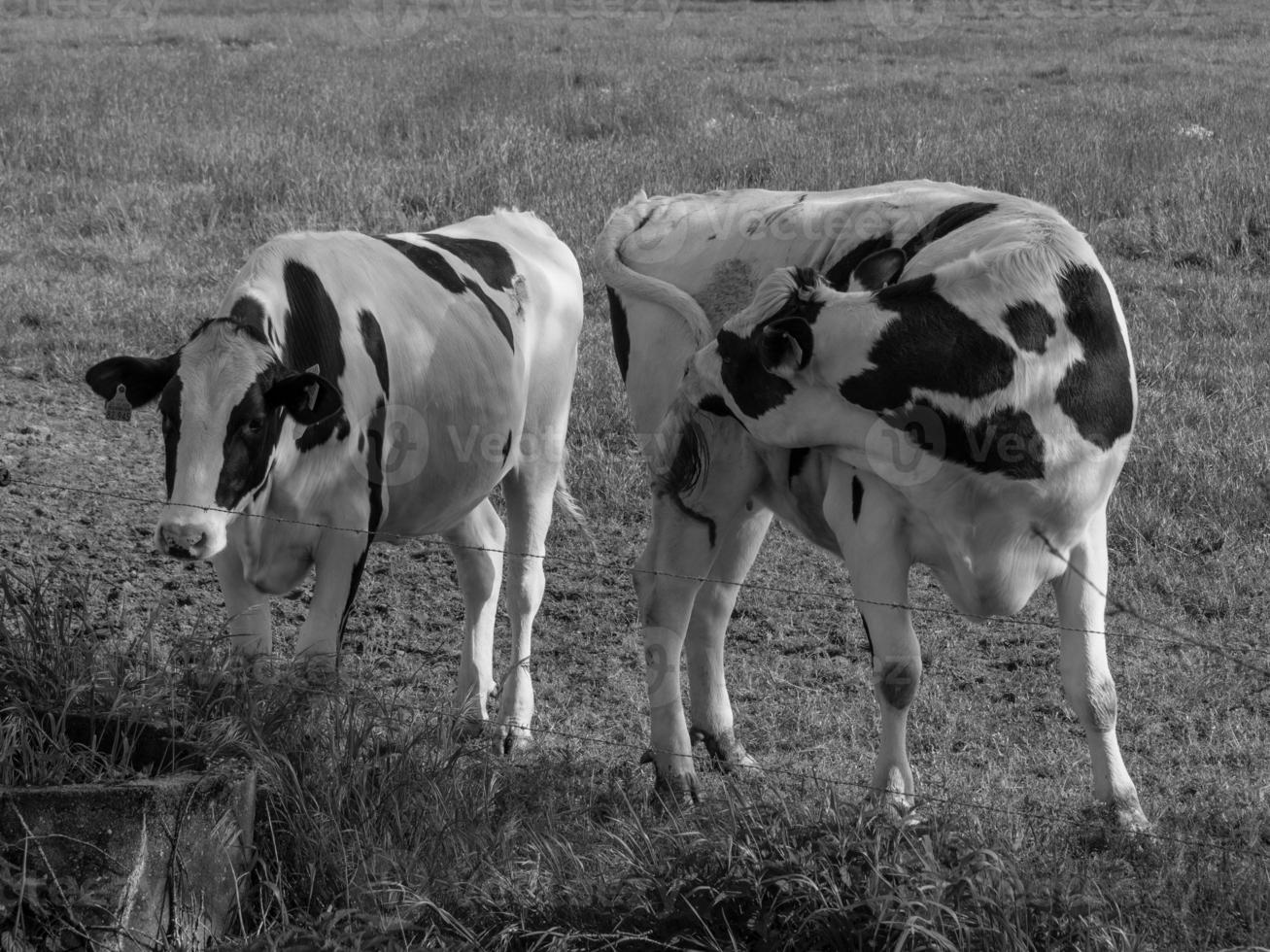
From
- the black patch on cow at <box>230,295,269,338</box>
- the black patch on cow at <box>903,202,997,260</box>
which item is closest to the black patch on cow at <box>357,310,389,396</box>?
the black patch on cow at <box>230,295,269,338</box>

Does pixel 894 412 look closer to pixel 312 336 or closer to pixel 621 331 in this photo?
pixel 621 331

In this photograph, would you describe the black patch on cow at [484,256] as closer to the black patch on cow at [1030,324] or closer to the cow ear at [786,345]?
the cow ear at [786,345]

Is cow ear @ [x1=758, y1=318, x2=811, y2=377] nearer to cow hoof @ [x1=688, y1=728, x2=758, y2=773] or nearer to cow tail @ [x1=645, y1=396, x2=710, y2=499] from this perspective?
cow tail @ [x1=645, y1=396, x2=710, y2=499]

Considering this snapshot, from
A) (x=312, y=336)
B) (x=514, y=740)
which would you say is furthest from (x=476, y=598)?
(x=312, y=336)

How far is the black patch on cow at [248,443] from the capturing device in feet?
15.0

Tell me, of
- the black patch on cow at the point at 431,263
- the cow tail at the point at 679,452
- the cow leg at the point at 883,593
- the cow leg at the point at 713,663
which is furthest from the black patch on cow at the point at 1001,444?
the black patch on cow at the point at 431,263

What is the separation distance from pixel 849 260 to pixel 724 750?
178cm

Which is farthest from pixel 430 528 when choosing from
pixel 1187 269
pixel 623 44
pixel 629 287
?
pixel 623 44

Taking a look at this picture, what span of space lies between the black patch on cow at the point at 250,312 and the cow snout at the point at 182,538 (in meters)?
0.71

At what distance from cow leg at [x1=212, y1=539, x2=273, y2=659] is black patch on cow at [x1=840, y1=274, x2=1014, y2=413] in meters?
2.12

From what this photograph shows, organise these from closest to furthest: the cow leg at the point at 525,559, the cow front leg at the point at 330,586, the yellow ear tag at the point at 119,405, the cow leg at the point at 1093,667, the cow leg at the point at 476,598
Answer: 1. the cow leg at the point at 1093,667
2. the yellow ear tag at the point at 119,405
3. the cow front leg at the point at 330,586
4. the cow leg at the point at 525,559
5. the cow leg at the point at 476,598

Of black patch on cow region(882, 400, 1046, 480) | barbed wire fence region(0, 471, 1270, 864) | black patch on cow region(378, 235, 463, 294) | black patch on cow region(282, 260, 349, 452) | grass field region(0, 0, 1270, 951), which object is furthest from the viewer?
black patch on cow region(378, 235, 463, 294)

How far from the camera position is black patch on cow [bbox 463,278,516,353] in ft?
19.4

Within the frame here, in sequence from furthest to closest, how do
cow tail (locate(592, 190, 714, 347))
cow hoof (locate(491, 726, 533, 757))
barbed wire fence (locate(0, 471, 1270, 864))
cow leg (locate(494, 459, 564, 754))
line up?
cow leg (locate(494, 459, 564, 754)) < cow hoof (locate(491, 726, 533, 757)) < cow tail (locate(592, 190, 714, 347)) < barbed wire fence (locate(0, 471, 1270, 864))
